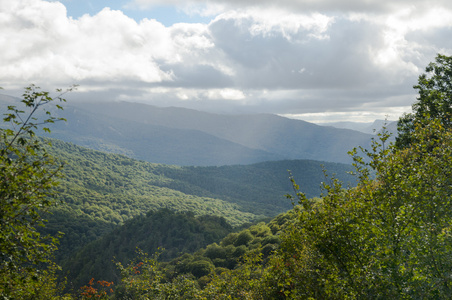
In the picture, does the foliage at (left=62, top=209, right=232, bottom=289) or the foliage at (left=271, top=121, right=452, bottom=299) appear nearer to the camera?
the foliage at (left=271, top=121, right=452, bottom=299)

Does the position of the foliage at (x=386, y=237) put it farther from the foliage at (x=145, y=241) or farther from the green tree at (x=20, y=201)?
the foliage at (x=145, y=241)

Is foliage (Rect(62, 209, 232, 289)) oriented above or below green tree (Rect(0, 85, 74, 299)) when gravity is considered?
below

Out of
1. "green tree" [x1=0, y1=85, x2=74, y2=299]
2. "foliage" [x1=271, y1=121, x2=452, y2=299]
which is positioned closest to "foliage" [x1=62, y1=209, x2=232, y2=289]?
"green tree" [x1=0, y1=85, x2=74, y2=299]

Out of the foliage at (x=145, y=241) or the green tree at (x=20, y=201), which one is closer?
the green tree at (x=20, y=201)

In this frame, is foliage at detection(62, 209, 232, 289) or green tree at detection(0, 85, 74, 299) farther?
foliage at detection(62, 209, 232, 289)

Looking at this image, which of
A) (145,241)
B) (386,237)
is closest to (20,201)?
(386,237)

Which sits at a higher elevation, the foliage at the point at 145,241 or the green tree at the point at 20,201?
the green tree at the point at 20,201

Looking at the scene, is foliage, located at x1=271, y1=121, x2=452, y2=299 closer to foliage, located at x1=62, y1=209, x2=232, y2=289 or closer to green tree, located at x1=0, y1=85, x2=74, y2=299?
green tree, located at x1=0, y1=85, x2=74, y2=299

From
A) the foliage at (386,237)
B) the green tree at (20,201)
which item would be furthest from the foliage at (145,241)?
the foliage at (386,237)

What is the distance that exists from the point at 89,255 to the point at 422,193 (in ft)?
556

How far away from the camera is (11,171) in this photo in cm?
1210

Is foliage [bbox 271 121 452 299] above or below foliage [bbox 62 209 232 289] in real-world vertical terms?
above

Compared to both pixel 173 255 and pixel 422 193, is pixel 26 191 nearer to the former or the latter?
pixel 422 193

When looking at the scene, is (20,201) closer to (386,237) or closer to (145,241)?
(386,237)
